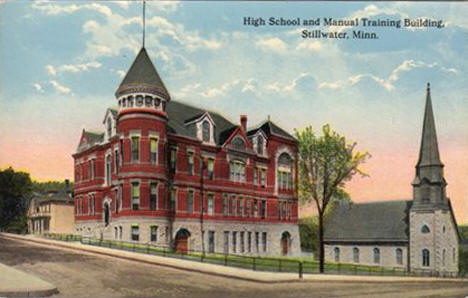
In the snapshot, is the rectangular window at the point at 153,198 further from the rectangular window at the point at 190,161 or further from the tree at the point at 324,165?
the tree at the point at 324,165

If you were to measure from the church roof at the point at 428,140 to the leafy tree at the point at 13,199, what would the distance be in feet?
41.0

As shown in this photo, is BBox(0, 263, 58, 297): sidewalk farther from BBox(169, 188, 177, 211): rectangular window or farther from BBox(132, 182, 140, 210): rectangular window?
BBox(169, 188, 177, 211): rectangular window

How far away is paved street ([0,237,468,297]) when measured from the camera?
1555 cm

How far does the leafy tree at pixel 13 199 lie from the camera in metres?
16.8

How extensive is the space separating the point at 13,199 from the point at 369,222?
19.7 m

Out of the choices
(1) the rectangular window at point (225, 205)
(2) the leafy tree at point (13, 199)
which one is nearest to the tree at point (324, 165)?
(1) the rectangular window at point (225, 205)

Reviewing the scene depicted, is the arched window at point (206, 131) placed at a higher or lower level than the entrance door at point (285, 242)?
higher

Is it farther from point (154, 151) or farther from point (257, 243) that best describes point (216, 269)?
point (154, 151)

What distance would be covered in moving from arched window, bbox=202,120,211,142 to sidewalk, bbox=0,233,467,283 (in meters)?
4.54

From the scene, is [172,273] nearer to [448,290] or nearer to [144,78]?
[144,78]

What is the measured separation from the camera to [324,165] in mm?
19547

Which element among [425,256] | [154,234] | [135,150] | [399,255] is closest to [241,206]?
[154,234]

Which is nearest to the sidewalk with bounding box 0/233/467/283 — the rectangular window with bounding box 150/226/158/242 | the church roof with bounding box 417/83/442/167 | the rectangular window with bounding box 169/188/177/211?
the rectangular window with bounding box 150/226/158/242

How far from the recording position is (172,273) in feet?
58.1
